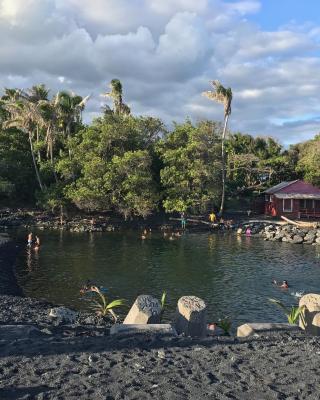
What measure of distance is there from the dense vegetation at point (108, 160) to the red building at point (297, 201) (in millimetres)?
2810

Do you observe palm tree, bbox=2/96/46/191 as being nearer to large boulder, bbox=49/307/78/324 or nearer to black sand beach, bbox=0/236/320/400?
large boulder, bbox=49/307/78/324

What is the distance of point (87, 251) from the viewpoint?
36969mm

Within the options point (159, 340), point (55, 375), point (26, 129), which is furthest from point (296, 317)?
point (26, 129)

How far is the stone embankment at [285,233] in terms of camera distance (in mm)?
44969

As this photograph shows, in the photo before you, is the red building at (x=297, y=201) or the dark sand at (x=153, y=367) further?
the red building at (x=297, y=201)

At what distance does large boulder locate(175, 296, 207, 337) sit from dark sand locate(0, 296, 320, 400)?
2.09 feet

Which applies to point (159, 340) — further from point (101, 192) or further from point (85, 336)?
point (101, 192)

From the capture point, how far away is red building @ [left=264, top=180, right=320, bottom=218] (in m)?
59.0

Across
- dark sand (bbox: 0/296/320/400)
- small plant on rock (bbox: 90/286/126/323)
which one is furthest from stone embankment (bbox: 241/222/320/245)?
dark sand (bbox: 0/296/320/400)

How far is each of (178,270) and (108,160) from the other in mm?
28823

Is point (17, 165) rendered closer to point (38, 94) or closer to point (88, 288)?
point (38, 94)

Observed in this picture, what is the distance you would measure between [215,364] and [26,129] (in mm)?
53365

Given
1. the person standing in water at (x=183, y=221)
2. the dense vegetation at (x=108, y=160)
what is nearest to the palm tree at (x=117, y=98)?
the dense vegetation at (x=108, y=160)

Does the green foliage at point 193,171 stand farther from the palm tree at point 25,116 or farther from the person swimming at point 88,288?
the person swimming at point 88,288
